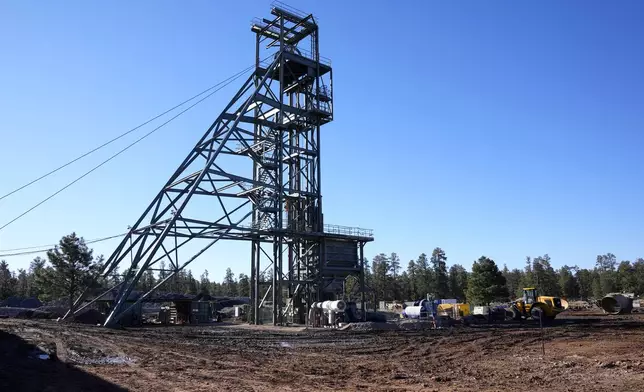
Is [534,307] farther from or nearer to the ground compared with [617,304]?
farther from the ground

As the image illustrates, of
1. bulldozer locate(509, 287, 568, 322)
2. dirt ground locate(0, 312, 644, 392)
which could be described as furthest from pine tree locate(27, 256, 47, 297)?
bulldozer locate(509, 287, 568, 322)

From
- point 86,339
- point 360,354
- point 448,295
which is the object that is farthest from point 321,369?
point 448,295

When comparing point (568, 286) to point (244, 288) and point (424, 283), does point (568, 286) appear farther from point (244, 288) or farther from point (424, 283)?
point (244, 288)

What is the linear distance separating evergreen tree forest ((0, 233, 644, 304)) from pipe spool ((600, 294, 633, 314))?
20.9 m

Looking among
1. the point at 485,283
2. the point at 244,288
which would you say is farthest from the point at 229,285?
the point at 485,283

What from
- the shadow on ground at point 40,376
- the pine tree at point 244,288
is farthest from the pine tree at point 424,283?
the shadow on ground at point 40,376

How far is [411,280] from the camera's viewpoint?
116438 millimetres

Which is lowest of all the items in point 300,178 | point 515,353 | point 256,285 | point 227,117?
point 515,353

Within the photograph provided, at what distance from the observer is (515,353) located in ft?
54.6

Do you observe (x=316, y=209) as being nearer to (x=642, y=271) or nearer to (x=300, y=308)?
(x=300, y=308)

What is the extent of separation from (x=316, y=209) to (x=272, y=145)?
6092 mm

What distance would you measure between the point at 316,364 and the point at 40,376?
708cm

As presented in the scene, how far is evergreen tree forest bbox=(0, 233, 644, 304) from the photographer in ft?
149

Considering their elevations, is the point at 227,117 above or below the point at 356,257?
above
